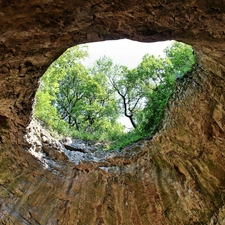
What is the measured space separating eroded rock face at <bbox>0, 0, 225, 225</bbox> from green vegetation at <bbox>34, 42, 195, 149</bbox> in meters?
1.16

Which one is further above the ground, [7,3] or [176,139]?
[7,3]

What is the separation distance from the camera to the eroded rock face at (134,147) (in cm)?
Answer: 388

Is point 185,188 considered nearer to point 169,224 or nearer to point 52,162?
→ point 169,224

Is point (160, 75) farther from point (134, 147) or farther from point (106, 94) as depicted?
point (106, 94)

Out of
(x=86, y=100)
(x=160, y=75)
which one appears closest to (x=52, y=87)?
(x=86, y=100)

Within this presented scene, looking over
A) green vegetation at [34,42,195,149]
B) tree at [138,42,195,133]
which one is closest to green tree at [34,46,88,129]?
green vegetation at [34,42,195,149]

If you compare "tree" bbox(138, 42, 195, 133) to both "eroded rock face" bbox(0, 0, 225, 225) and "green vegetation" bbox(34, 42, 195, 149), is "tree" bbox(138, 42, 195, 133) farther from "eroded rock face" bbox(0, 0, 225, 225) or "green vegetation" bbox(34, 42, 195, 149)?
"eroded rock face" bbox(0, 0, 225, 225)

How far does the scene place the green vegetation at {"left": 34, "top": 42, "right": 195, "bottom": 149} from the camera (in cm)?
858

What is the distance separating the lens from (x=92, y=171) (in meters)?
7.71

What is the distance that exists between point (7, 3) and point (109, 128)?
8558 millimetres

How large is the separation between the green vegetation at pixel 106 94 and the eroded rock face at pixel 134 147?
116 centimetres

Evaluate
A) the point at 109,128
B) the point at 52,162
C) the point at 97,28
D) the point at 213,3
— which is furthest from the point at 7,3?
the point at 109,128

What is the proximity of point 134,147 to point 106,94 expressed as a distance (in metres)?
4.75

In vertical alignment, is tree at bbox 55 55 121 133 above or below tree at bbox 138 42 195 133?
below
